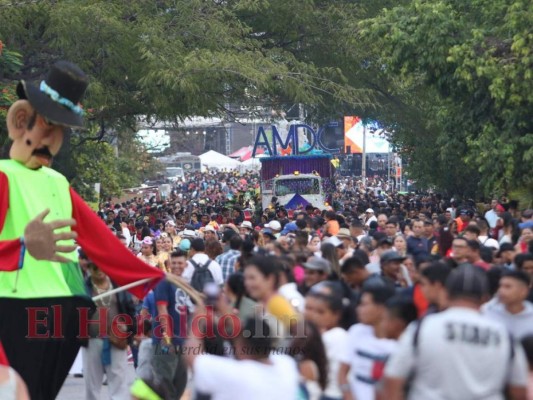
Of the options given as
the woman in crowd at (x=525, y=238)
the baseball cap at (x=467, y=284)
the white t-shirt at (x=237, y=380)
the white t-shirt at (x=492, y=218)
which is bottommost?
the white t-shirt at (x=492, y=218)

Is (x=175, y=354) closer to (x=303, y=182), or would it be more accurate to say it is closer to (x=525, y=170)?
(x=525, y=170)

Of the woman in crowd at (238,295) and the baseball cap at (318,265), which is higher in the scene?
the baseball cap at (318,265)

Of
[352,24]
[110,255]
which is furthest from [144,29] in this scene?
[110,255]

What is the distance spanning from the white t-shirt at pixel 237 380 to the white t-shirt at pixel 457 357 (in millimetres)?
600

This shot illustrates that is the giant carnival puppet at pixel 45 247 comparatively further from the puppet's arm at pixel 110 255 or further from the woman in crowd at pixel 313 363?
the woman in crowd at pixel 313 363

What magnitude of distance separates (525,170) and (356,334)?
15.1 m

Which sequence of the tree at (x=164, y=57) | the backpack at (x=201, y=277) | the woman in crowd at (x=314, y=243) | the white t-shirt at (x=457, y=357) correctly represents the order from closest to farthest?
the white t-shirt at (x=457, y=357) < the backpack at (x=201, y=277) < the woman in crowd at (x=314, y=243) < the tree at (x=164, y=57)

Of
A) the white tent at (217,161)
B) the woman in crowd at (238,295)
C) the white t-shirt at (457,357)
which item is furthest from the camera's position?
the white tent at (217,161)

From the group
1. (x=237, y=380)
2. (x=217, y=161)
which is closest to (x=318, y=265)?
(x=237, y=380)

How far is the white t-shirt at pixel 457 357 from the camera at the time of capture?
6.13m

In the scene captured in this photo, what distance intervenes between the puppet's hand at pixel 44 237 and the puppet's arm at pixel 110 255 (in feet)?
1.94

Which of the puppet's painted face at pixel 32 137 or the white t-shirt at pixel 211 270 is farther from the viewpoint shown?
the white t-shirt at pixel 211 270

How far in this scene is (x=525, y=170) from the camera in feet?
72.8

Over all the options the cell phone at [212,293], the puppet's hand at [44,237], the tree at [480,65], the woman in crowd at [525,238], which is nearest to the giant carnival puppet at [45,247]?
the puppet's hand at [44,237]
